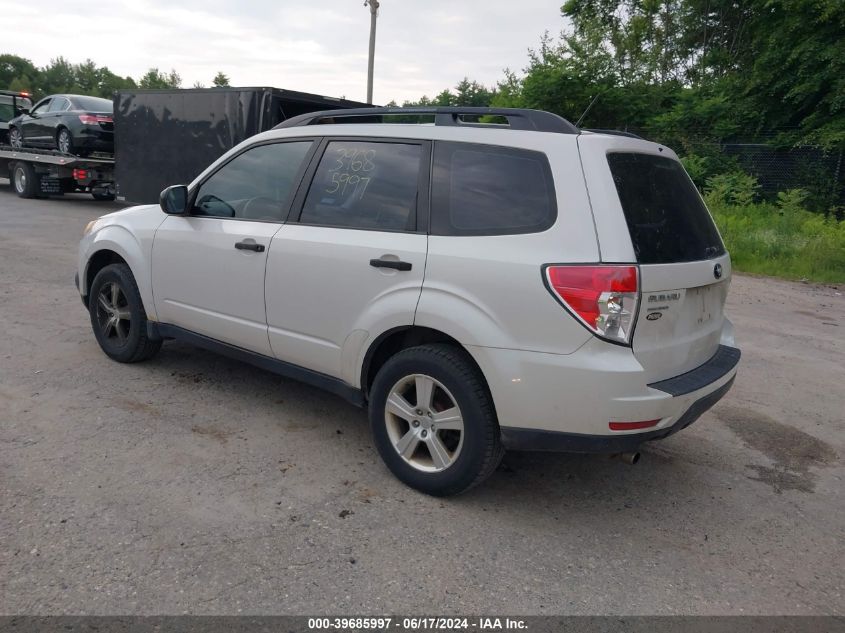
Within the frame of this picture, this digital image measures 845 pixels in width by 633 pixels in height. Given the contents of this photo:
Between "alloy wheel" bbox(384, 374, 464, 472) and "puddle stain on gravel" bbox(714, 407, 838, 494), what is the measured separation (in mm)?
1873

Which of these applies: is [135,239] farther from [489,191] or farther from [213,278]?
[489,191]

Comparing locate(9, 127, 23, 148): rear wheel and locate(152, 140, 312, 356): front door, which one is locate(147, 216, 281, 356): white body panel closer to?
locate(152, 140, 312, 356): front door

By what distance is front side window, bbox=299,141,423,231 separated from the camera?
12.2 feet

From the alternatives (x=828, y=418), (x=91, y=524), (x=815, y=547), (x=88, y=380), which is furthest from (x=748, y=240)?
(x=91, y=524)

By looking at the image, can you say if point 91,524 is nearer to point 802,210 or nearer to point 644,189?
point 644,189

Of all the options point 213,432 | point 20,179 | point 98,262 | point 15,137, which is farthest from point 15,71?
point 213,432

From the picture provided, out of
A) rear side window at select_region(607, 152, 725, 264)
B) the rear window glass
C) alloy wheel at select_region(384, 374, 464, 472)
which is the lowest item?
alloy wheel at select_region(384, 374, 464, 472)

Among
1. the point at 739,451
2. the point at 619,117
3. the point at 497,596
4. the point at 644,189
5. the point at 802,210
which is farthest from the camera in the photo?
the point at 619,117

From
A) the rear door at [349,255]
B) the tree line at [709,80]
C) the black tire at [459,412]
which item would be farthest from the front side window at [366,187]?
the tree line at [709,80]

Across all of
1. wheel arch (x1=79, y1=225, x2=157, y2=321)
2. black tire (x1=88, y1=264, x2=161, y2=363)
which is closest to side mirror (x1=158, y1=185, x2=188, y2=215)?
wheel arch (x1=79, y1=225, x2=157, y2=321)

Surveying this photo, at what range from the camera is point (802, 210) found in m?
15.7

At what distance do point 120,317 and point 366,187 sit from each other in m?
2.44

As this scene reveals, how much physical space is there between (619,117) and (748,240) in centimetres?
1080

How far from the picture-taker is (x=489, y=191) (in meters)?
3.44
